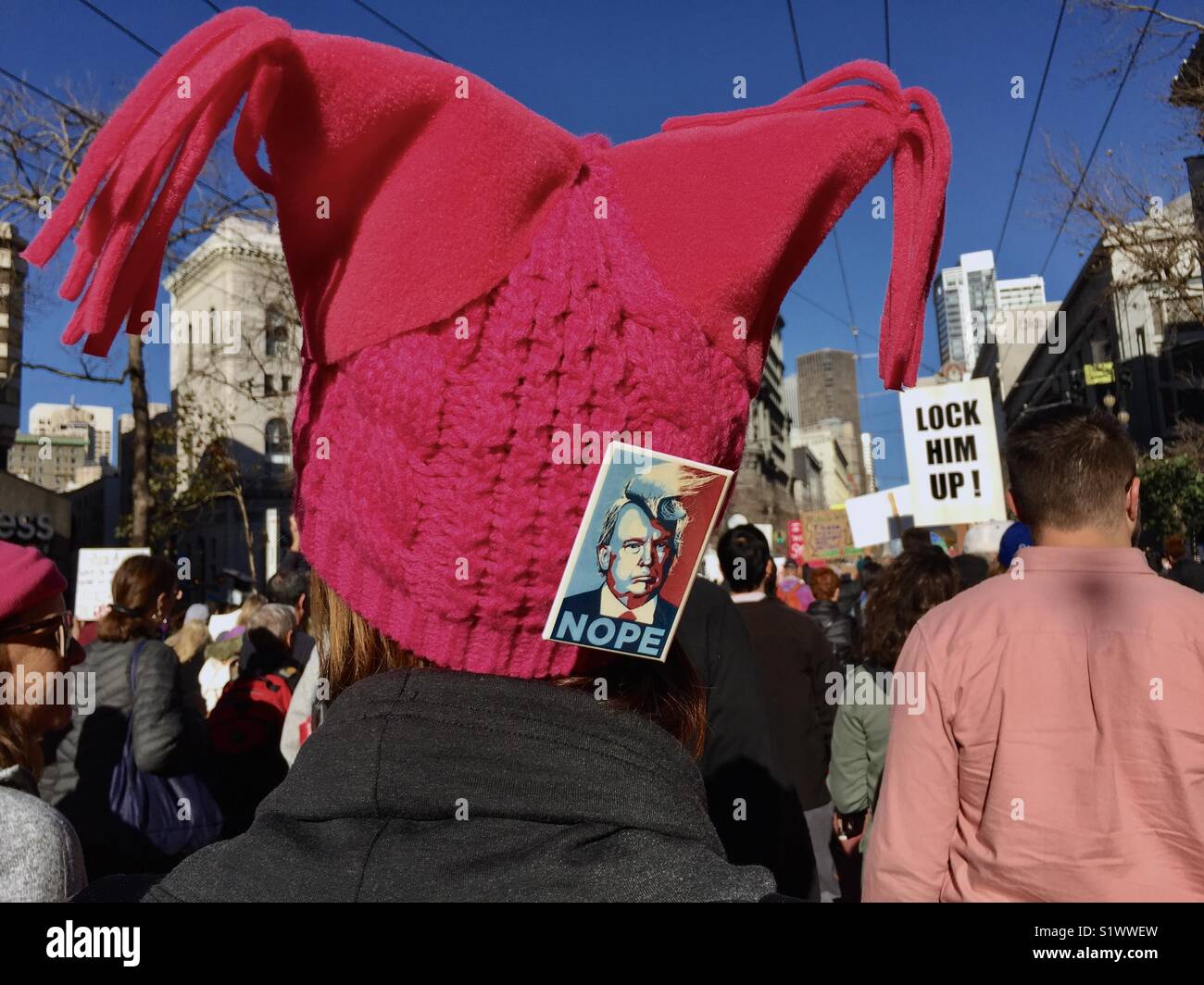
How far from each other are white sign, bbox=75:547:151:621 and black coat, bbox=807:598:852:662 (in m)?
7.52

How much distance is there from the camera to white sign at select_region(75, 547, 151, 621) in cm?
1116

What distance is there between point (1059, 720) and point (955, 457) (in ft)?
22.3

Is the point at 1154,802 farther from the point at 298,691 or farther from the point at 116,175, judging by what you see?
the point at 298,691

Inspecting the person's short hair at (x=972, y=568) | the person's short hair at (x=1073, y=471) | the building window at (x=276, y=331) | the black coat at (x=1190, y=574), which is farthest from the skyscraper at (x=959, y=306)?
the person's short hair at (x=1073, y=471)

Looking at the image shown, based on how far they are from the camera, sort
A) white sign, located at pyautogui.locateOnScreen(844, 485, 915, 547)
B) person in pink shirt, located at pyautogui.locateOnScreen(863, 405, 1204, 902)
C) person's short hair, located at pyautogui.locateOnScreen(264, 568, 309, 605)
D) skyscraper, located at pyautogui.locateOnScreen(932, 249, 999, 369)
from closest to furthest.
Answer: person in pink shirt, located at pyautogui.locateOnScreen(863, 405, 1204, 902) → person's short hair, located at pyautogui.locateOnScreen(264, 568, 309, 605) → white sign, located at pyautogui.locateOnScreen(844, 485, 915, 547) → skyscraper, located at pyautogui.locateOnScreen(932, 249, 999, 369)

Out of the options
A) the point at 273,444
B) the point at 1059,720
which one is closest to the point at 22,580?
the point at 1059,720

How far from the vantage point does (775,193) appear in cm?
110

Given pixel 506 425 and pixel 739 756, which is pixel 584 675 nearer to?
pixel 506 425

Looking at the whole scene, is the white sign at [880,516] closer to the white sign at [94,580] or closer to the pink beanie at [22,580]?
Answer: the white sign at [94,580]

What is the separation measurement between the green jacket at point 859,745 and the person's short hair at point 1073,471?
6.08 ft

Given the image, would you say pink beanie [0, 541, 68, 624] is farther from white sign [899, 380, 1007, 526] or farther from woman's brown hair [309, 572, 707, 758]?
white sign [899, 380, 1007, 526]

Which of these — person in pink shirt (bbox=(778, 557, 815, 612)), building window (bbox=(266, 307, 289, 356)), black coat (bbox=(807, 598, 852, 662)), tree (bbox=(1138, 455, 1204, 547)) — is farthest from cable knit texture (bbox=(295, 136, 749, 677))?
tree (bbox=(1138, 455, 1204, 547))
